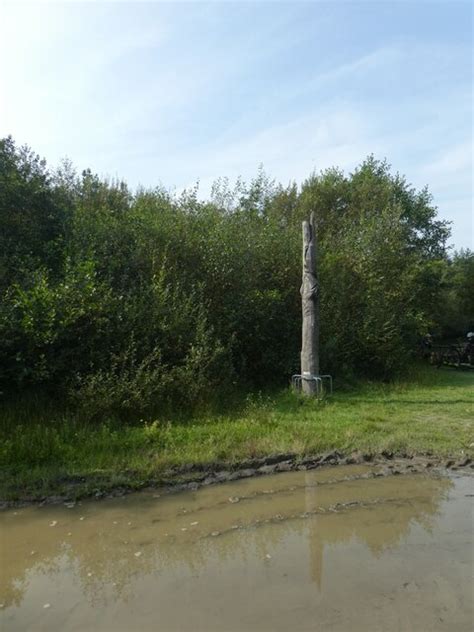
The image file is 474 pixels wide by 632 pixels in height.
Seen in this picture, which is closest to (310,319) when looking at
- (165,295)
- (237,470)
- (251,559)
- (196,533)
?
(165,295)

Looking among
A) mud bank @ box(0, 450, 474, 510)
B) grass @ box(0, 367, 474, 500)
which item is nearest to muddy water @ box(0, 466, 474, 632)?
mud bank @ box(0, 450, 474, 510)

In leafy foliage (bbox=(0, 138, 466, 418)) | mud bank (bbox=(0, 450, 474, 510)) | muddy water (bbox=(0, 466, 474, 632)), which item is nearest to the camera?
muddy water (bbox=(0, 466, 474, 632))

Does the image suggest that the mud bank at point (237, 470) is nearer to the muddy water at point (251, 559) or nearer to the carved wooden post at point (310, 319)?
the muddy water at point (251, 559)

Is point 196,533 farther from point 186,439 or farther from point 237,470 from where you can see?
point 186,439

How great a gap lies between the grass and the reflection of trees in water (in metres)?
0.79

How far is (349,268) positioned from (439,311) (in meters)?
15.2

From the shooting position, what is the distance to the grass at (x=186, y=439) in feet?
20.3

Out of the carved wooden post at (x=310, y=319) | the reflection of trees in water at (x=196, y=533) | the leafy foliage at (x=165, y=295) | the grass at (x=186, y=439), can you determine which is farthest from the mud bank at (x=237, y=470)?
the carved wooden post at (x=310, y=319)

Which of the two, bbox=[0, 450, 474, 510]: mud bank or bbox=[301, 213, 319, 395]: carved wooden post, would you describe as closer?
bbox=[0, 450, 474, 510]: mud bank

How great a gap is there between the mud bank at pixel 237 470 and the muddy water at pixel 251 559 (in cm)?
20

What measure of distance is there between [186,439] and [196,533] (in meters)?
2.72

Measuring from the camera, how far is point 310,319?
445 inches

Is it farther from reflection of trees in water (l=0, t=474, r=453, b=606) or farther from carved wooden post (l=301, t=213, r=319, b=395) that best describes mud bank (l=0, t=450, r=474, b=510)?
carved wooden post (l=301, t=213, r=319, b=395)

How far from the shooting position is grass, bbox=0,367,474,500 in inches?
244
